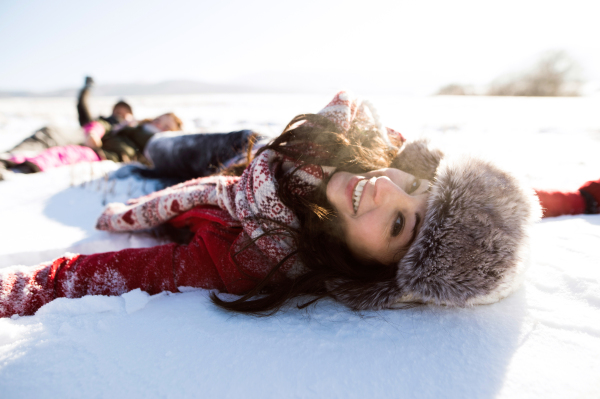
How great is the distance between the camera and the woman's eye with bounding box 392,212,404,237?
4.23ft

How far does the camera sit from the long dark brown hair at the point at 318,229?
127 centimetres

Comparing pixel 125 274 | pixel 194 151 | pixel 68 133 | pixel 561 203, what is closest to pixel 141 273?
pixel 125 274

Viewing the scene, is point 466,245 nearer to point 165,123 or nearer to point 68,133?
point 165,123

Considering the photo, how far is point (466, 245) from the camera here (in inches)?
42.0

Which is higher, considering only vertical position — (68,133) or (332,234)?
(68,133)

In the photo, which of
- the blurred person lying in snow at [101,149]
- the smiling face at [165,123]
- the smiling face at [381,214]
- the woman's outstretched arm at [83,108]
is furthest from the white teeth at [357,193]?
the woman's outstretched arm at [83,108]

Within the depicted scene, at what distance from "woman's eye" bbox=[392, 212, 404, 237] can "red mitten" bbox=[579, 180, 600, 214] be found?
175 cm

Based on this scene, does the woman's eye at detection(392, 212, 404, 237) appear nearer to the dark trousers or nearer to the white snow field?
the white snow field

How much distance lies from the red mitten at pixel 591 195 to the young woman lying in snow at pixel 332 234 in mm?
1411

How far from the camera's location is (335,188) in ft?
4.75

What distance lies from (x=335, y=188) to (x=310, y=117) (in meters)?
0.49

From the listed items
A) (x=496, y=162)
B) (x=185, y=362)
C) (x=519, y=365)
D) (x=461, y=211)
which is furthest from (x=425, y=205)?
(x=185, y=362)

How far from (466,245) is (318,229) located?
2.18ft

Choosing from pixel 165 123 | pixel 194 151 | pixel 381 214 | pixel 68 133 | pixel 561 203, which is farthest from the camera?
pixel 165 123
